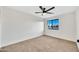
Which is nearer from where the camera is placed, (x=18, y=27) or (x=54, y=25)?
(x=54, y=25)

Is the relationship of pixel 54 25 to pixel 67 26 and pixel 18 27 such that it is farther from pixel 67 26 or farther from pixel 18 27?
pixel 18 27

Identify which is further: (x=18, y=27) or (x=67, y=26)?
(x=18, y=27)

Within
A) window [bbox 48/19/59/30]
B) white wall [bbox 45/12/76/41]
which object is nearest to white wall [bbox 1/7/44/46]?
window [bbox 48/19/59/30]

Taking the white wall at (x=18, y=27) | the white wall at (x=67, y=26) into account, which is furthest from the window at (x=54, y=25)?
the white wall at (x=18, y=27)

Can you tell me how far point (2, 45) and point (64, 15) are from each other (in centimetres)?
212

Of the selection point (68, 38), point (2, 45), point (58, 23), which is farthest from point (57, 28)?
point (2, 45)

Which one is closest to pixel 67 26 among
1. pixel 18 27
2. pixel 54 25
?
pixel 54 25

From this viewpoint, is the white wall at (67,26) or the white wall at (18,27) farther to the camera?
the white wall at (18,27)

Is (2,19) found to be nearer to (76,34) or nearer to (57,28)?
(57,28)

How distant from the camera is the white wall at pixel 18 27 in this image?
84.6 inches

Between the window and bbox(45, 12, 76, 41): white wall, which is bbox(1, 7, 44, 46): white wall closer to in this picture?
the window

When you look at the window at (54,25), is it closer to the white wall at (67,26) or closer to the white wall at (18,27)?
the white wall at (67,26)

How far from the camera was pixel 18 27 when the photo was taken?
7.91ft
